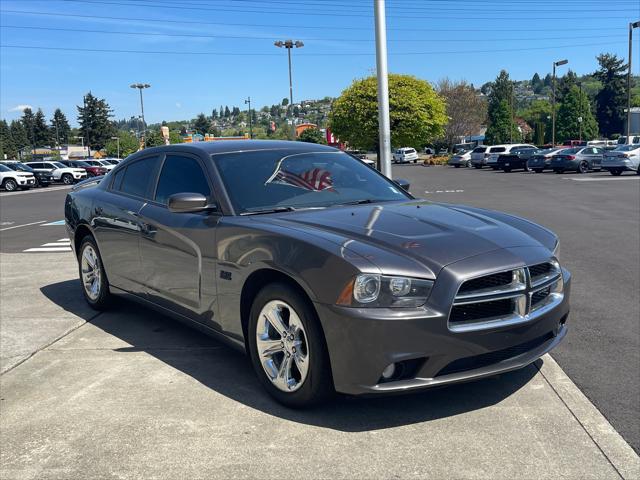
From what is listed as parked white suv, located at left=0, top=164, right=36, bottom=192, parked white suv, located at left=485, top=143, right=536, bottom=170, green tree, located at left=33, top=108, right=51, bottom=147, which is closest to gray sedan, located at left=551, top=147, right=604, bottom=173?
parked white suv, located at left=485, top=143, right=536, bottom=170

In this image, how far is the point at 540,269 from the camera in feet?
12.1

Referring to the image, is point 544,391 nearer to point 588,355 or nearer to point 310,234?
point 588,355

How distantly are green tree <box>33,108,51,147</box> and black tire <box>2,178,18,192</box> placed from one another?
4062 inches

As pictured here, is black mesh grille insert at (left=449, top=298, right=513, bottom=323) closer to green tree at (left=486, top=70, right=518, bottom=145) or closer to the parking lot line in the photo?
the parking lot line

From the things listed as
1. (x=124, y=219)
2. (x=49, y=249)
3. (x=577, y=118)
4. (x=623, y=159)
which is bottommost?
(x=49, y=249)

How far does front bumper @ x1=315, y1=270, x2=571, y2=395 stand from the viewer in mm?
Result: 3205

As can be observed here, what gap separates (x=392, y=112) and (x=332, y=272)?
37387 mm

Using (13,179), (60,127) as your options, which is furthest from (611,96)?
(60,127)

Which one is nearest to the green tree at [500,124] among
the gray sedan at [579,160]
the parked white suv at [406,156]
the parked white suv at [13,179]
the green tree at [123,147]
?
the parked white suv at [406,156]

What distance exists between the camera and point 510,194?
21594mm

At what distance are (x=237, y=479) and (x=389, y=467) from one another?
73 cm

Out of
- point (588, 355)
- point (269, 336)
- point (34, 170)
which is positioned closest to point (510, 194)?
point (588, 355)

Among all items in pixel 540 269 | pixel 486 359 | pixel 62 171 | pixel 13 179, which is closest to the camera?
pixel 486 359

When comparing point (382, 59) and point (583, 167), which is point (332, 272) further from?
point (583, 167)
